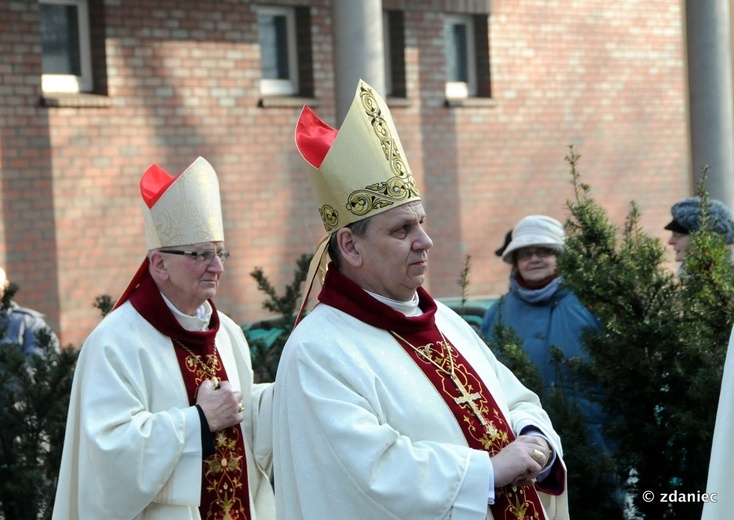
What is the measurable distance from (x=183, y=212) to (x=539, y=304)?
203 centimetres

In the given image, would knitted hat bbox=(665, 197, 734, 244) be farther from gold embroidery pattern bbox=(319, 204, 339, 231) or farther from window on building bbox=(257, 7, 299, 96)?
window on building bbox=(257, 7, 299, 96)

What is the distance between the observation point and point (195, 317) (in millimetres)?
4668

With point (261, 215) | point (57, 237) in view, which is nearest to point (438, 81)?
point (261, 215)

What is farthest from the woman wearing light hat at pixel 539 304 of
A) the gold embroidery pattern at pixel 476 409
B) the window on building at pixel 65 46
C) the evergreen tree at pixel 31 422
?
the window on building at pixel 65 46

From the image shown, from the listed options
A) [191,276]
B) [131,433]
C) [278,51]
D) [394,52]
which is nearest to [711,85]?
[394,52]

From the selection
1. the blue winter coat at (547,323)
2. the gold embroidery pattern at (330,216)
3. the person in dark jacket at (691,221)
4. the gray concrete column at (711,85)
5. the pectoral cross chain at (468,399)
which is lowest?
the blue winter coat at (547,323)

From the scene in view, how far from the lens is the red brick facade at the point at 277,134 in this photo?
1034 centimetres

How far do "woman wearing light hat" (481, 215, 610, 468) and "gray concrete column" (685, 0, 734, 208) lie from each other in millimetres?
5477

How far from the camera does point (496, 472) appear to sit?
126 inches

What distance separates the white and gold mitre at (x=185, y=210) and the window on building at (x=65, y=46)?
20.1 ft

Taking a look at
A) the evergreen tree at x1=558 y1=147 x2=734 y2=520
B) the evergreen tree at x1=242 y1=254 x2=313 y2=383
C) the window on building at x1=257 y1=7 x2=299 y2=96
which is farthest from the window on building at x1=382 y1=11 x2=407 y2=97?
the evergreen tree at x1=558 y1=147 x2=734 y2=520

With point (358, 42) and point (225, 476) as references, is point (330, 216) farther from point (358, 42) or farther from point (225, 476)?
point (358, 42)

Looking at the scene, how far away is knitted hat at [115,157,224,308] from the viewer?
464 cm

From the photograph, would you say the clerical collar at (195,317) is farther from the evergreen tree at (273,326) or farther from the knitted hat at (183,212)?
the evergreen tree at (273,326)
